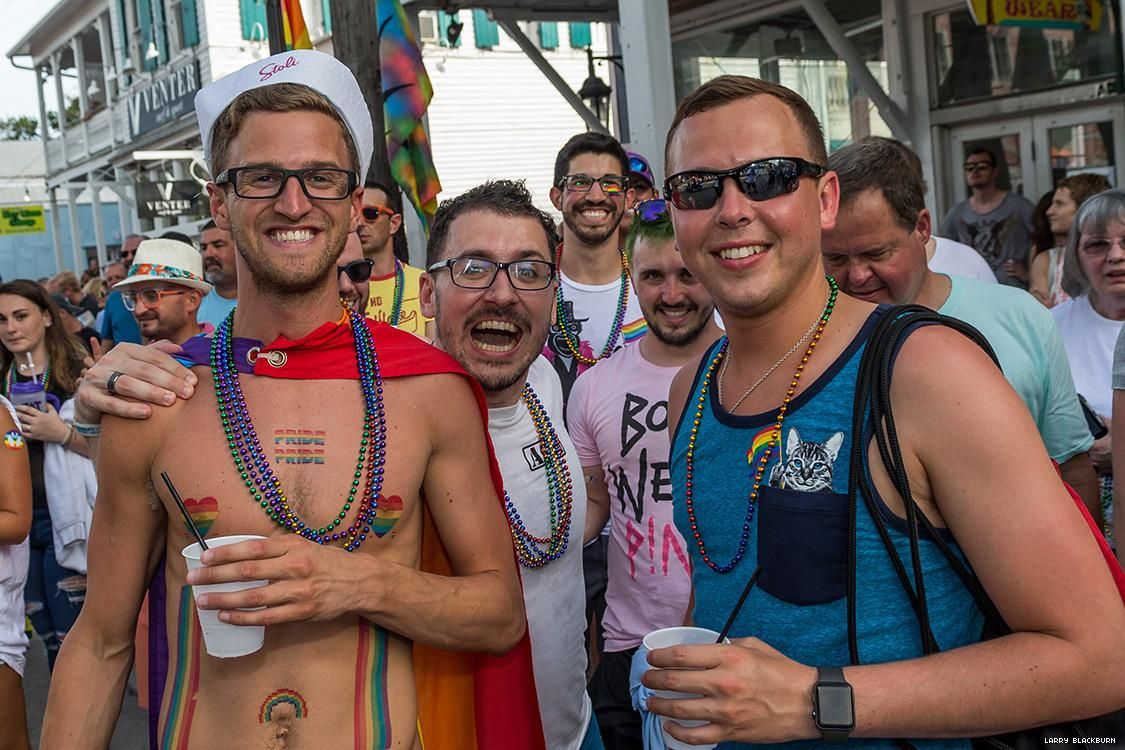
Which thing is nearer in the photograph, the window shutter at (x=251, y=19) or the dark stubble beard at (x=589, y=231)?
the dark stubble beard at (x=589, y=231)

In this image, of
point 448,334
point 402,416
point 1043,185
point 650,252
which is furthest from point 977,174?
point 402,416

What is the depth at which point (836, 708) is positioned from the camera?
1.51 metres

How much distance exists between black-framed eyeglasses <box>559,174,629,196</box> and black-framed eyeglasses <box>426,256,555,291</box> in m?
2.25

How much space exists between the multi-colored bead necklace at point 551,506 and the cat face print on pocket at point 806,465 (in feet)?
3.27

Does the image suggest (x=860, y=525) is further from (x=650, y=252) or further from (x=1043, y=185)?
(x=1043, y=185)

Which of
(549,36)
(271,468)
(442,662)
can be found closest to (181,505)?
(271,468)

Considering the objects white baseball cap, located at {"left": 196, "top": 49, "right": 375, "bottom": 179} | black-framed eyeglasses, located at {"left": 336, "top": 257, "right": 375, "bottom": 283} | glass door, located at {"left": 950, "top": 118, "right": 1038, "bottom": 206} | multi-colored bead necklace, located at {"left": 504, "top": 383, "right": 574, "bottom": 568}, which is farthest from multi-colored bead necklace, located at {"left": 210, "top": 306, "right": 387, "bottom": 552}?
glass door, located at {"left": 950, "top": 118, "right": 1038, "bottom": 206}

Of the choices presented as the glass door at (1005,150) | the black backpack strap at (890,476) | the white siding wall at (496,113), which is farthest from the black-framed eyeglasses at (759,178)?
the white siding wall at (496,113)

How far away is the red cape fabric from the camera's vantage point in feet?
7.00

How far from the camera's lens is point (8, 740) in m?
3.56

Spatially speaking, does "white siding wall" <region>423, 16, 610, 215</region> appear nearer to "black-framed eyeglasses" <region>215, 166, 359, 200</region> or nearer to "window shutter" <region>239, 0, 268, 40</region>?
"window shutter" <region>239, 0, 268, 40</region>

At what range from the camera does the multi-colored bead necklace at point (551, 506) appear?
2.63 m

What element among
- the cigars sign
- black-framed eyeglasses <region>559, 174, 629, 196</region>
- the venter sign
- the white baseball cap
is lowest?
the white baseball cap

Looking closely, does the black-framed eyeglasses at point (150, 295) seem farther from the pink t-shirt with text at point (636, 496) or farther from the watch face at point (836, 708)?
the watch face at point (836, 708)
